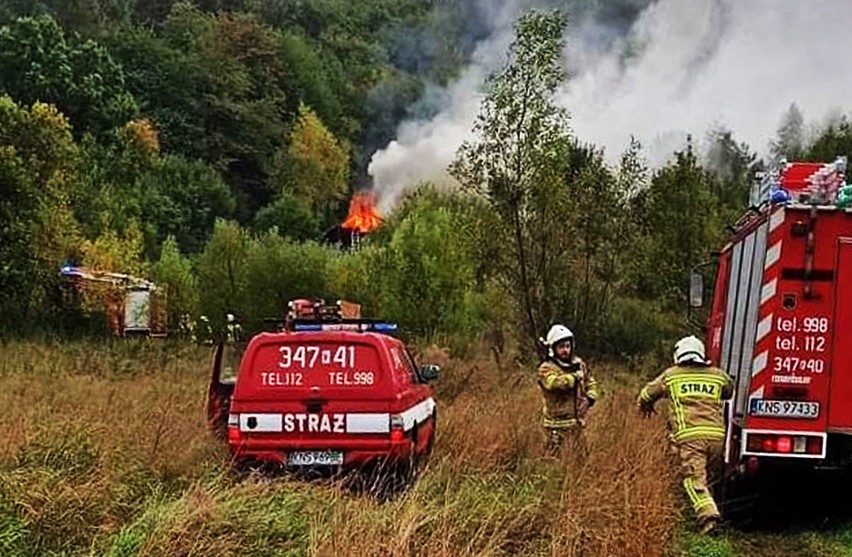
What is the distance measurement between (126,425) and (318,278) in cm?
1958

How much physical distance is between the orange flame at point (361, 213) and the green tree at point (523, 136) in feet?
114

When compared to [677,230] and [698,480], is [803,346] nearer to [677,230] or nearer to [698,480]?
[698,480]

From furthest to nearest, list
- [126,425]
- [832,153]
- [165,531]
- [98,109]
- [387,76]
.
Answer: [387,76] < [98,109] < [832,153] < [126,425] < [165,531]

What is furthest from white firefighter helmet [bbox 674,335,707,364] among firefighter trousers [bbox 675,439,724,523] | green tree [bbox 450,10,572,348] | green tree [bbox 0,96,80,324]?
green tree [bbox 0,96,80,324]

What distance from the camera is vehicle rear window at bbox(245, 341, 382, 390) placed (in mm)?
10438

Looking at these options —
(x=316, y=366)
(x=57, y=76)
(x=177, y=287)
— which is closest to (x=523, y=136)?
(x=316, y=366)

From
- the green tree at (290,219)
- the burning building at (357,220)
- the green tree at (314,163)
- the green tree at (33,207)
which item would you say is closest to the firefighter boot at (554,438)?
the green tree at (33,207)

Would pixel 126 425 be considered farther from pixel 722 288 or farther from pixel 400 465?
pixel 722 288

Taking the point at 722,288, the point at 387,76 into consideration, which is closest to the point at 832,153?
the point at 722,288

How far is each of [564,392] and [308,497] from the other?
9.86 ft

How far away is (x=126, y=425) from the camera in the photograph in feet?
37.9

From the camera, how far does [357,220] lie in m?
60.3

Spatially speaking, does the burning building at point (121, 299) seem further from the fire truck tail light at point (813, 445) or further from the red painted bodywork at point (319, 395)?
the fire truck tail light at point (813, 445)

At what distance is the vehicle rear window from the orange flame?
44389mm
